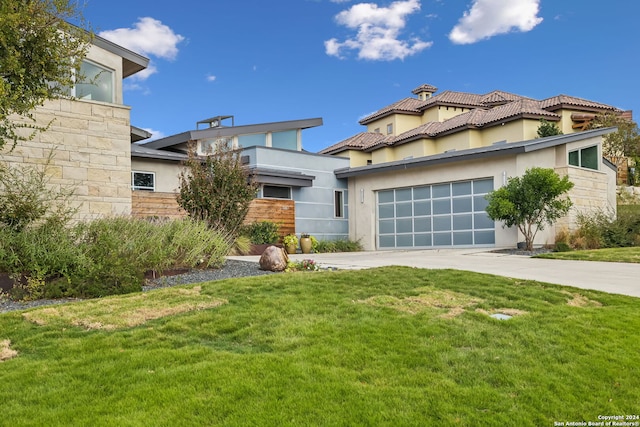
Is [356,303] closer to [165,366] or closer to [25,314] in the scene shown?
[165,366]

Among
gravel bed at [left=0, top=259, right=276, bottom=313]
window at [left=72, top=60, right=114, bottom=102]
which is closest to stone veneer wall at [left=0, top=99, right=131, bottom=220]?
window at [left=72, top=60, right=114, bottom=102]

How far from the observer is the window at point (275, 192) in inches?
820

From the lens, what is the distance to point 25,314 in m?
6.30

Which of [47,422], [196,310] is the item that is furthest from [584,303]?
[47,422]

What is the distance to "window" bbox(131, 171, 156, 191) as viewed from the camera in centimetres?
1833

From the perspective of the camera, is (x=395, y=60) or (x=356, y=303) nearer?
(x=356, y=303)

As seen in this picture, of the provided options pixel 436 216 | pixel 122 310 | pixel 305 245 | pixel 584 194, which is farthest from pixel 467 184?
pixel 122 310

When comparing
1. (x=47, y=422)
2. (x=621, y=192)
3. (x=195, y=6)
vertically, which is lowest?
(x=47, y=422)

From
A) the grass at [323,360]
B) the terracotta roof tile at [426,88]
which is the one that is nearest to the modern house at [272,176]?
the grass at [323,360]

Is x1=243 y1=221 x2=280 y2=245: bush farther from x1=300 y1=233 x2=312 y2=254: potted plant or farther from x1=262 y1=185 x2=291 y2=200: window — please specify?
x1=262 y1=185 x2=291 y2=200: window

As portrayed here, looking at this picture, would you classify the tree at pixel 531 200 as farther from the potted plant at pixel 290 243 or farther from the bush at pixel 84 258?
the bush at pixel 84 258

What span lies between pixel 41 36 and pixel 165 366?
4.83 metres

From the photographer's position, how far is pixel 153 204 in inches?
683

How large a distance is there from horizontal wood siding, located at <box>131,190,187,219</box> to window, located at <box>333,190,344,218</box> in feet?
25.7
